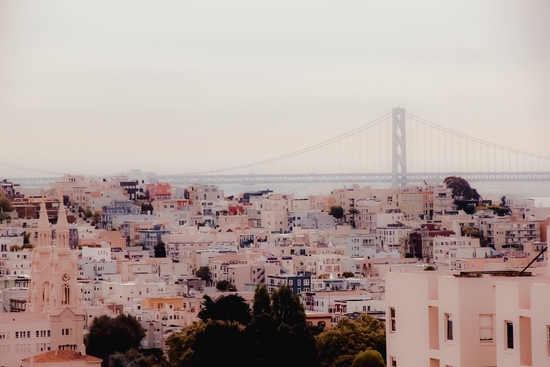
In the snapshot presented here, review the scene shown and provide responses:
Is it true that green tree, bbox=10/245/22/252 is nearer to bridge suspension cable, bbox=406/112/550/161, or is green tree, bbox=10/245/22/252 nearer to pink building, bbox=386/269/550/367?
bridge suspension cable, bbox=406/112/550/161

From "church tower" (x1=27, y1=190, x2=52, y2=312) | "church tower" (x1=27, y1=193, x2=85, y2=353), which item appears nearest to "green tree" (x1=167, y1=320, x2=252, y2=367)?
"church tower" (x1=27, y1=193, x2=85, y2=353)

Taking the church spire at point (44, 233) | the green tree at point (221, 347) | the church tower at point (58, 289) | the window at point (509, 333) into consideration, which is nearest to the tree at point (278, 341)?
the green tree at point (221, 347)

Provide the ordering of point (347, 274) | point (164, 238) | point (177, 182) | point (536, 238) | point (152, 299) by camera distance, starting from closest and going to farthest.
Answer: point (152, 299) < point (347, 274) < point (536, 238) < point (164, 238) < point (177, 182)

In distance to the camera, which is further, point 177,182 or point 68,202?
point 177,182

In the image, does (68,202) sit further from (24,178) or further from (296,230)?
(296,230)

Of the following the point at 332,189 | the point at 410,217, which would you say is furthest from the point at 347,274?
the point at 332,189

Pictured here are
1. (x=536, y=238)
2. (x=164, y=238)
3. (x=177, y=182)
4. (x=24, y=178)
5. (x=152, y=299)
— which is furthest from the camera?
(x=177, y=182)
